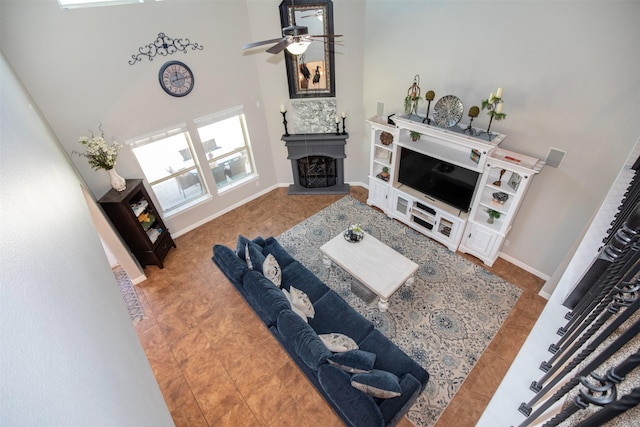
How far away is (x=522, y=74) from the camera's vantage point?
12.5 feet

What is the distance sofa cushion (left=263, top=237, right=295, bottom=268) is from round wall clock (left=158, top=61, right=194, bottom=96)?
2.89 meters

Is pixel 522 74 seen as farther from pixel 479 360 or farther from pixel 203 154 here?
pixel 203 154

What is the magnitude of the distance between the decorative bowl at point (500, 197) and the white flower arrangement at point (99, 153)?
→ 5.74 meters

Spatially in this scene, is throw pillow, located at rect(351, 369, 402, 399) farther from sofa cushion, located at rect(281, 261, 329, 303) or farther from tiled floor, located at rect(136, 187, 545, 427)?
sofa cushion, located at rect(281, 261, 329, 303)

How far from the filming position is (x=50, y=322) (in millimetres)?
838

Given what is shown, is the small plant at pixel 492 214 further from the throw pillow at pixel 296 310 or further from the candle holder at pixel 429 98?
the throw pillow at pixel 296 310

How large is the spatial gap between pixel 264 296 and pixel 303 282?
86 cm

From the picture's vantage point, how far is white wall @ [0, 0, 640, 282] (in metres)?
3.37

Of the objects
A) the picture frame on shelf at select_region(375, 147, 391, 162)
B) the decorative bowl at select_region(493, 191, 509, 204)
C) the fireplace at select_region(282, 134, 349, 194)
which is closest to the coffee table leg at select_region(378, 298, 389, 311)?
the decorative bowl at select_region(493, 191, 509, 204)

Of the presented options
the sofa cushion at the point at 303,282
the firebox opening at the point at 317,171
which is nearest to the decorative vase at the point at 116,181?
the sofa cushion at the point at 303,282

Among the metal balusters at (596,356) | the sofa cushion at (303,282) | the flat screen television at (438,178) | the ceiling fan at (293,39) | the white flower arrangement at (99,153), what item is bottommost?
the sofa cushion at (303,282)

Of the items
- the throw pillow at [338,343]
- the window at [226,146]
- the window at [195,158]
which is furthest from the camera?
the window at [226,146]

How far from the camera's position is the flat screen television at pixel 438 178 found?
4770mm

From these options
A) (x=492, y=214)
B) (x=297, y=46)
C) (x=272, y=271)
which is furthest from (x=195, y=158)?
(x=492, y=214)
